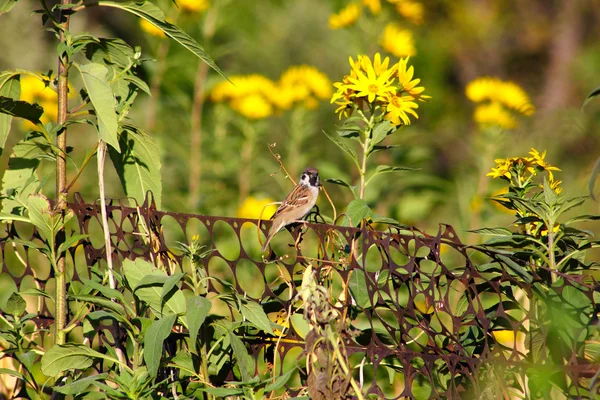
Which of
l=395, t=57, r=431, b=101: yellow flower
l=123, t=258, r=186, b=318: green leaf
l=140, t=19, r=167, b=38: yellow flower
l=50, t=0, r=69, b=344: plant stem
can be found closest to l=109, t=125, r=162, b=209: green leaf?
l=50, t=0, r=69, b=344: plant stem

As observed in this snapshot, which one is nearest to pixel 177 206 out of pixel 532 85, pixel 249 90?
pixel 249 90

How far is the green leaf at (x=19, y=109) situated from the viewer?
70.8 inches

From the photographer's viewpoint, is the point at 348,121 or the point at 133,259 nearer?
the point at 133,259

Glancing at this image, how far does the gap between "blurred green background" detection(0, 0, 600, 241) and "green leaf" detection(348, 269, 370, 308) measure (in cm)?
55

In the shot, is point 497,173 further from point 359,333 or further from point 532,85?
point 532,85

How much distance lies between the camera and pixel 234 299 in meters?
1.75

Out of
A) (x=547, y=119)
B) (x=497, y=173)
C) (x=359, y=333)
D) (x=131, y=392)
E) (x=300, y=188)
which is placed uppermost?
(x=547, y=119)

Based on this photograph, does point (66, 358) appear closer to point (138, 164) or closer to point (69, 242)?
point (69, 242)

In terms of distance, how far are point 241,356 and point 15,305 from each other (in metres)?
0.64

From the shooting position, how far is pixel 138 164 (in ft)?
6.75

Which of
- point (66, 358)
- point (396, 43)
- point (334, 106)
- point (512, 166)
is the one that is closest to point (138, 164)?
point (66, 358)

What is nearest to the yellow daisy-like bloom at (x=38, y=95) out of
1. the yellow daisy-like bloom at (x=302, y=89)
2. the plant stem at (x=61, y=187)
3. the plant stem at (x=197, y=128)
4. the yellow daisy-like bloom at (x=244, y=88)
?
the plant stem at (x=197, y=128)

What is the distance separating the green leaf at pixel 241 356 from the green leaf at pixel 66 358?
324 millimetres

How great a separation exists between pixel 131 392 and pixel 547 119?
17.0ft
